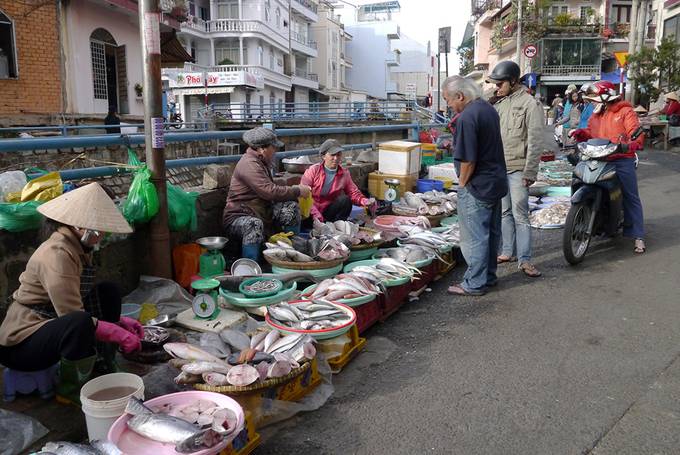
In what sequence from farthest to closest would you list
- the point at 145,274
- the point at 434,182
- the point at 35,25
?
the point at 35,25 → the point at 434,182 → the point at 145,274

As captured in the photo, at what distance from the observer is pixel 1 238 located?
3.59 m

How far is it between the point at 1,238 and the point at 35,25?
11681mm

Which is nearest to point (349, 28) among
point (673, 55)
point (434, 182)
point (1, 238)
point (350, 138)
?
point (673, 55)

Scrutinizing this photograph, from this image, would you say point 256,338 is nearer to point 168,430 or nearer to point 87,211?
point 168,430

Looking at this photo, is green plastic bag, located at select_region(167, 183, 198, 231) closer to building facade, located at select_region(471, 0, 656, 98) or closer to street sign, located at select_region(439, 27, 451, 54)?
street sign, located at select_region(439, 27, 451, 54)

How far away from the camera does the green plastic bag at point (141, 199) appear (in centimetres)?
445

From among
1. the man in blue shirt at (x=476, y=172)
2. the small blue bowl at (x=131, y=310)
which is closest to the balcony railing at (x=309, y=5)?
the man in blue shirt at (x=476, y=172)

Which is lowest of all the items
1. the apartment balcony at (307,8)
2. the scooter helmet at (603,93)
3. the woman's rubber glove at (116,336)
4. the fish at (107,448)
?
the fish at (107,448)

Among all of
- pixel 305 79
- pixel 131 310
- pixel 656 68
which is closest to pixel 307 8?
pixel 305 79

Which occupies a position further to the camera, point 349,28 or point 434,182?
point 349,28

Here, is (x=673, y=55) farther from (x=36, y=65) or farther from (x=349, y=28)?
(x=349, y=28)

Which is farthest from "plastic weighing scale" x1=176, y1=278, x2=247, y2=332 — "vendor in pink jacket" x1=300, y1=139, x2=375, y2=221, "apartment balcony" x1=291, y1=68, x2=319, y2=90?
"apartment balcony" x1=291, y1=68, x2=319, y2=90

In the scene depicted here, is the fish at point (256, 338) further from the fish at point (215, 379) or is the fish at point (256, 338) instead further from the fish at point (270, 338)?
the fish at point (215, 379)

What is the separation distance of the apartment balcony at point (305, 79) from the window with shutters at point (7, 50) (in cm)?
3847
